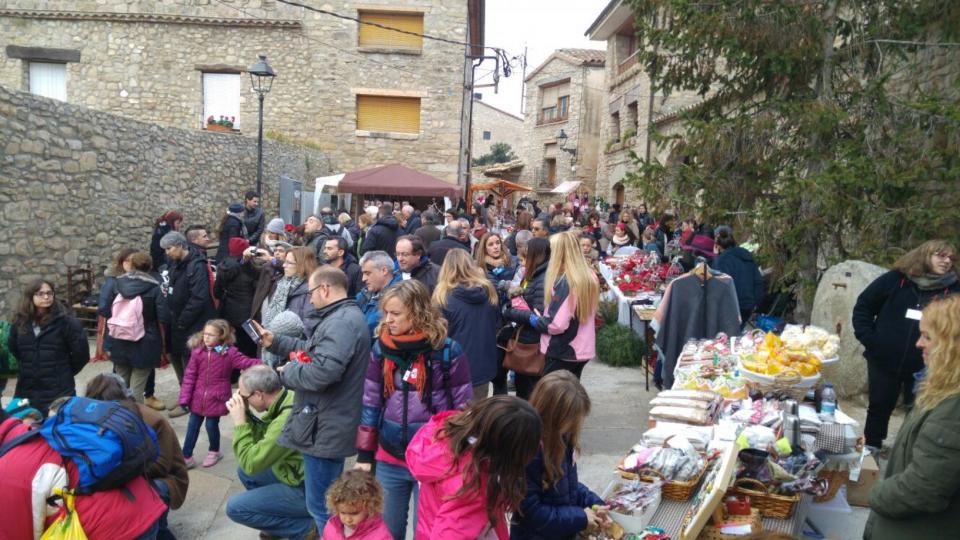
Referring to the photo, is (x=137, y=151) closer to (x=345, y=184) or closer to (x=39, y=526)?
(x=345, y=184)

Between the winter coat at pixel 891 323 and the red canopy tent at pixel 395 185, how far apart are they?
10.8 metres

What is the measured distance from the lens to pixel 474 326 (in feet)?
15.5

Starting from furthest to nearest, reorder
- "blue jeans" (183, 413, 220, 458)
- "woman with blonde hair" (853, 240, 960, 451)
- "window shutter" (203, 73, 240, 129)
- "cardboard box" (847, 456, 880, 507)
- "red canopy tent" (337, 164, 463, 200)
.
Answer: "window shutter" (203, 73, 240, 129), "red canopy tent" (337, 164, 463, 200), "blue jeans" (183, 413, 220, 458), "woman with blonde hair" (853, 240, 960, 451), "cardboard box" (847, 456, 880, 507)

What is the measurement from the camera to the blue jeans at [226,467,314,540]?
3.84 m

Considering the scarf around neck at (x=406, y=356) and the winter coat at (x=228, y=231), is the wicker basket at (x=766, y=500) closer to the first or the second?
the scarf around neck at (x=406, y=356)

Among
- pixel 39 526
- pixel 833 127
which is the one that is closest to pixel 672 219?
pixel 833 127

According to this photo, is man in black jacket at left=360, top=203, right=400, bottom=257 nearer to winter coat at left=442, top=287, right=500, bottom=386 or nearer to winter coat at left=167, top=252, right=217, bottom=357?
winter coat at left=167, top=252, right=217, bottom=357

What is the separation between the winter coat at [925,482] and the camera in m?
2.45

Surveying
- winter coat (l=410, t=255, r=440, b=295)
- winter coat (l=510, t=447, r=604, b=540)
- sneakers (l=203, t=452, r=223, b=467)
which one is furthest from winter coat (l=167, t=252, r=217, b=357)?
winter coat (l=510, t=447, r=604, b=540)

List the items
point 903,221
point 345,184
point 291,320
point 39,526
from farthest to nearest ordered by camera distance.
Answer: point 345,184 < point 903,221 < point 291,320 < point 39,526

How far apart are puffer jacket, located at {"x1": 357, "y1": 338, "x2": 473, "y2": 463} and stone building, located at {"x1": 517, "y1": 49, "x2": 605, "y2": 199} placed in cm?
2790

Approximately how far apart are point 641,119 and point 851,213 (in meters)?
14.7

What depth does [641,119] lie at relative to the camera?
21.1m

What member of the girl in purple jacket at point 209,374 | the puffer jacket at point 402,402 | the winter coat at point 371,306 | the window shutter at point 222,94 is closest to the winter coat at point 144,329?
the girl in purple jacket at point 209,374
